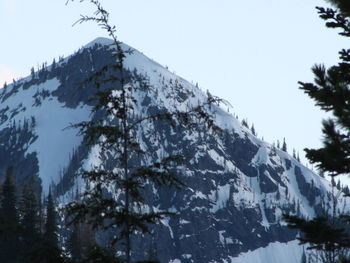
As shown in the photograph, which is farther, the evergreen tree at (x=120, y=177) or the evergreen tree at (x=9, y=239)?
the evergreen tree at (x=9, y=239)

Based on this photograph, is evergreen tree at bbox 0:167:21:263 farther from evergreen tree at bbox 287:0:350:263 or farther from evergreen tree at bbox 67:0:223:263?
evergreen tree at bbox 287:0:350:263

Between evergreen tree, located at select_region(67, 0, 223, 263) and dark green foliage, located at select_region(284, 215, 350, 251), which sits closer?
dark green foliage, located at select_region(284, 215, 350, 251)

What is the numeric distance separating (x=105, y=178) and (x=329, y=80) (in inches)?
277

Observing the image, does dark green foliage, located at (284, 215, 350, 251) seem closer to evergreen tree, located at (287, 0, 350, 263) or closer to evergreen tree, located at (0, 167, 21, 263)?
evergreen tree, located at (287, 0, 350, 263)

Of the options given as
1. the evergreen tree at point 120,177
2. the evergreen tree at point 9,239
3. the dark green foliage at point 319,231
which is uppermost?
the evergreen tree at point 9,239

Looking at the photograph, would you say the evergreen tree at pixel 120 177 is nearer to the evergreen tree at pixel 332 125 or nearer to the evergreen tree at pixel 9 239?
the evergreen tree at pixel 332 125

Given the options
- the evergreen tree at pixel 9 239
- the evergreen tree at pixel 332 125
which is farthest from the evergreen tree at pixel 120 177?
the evergreen tree at pixel 9 239

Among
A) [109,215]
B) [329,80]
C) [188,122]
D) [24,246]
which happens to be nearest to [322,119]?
[329,80]

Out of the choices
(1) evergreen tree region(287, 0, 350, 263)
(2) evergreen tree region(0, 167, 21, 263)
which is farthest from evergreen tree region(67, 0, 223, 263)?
(2) evergreen tree region(0, 167, 21, 263)

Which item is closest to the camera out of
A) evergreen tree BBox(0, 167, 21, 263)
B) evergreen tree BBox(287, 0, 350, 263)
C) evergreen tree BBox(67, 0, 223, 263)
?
evergreen tree BBox(287, 0, 350, 263)

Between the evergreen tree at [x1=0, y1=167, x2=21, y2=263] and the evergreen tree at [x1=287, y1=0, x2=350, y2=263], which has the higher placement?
the evergreen tree at [x1=0, y1=167, x2=21, y2=263]

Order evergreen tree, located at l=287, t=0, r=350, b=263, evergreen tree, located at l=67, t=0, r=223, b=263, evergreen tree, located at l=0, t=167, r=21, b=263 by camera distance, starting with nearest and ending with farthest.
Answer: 1. evergreen tree, located at l=287, t=0, r=350, b=263
2. evergreen tree, located at l=67, t=0, r=223, b=263
3. evergreen tree, located at l=0, t=167, r=21, b=263

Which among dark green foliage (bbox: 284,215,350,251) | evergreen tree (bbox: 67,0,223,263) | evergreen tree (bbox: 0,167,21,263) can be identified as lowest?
dark green foliage (bbox: 284,215,350,251)

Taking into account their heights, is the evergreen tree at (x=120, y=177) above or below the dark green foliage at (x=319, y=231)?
above
